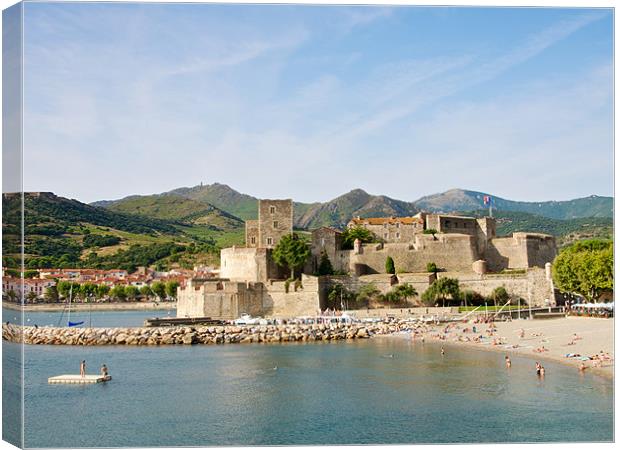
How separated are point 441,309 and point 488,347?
7.42 meters

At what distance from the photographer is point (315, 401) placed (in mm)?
13336

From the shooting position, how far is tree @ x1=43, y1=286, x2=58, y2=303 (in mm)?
46975

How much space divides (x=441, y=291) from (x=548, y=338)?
8463mm

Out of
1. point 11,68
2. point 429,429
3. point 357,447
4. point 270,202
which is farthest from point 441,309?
point 11,68

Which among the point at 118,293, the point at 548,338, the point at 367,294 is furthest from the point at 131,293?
the point at 548,338

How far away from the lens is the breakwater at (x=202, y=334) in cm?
2284

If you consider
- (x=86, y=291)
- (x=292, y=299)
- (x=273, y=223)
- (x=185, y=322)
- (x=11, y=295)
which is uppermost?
(x=273, y=223)

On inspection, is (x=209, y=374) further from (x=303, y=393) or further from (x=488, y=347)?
(x=488, y=347)

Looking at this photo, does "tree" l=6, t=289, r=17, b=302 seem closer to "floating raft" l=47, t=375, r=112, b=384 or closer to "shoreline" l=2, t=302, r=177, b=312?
"floating raft" l=47, t=375, r=112, b=384

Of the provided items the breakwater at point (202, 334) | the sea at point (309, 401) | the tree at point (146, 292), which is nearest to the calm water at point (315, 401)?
the sea at point (309, 401)

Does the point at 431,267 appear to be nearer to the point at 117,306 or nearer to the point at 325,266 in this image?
the point at 325,266

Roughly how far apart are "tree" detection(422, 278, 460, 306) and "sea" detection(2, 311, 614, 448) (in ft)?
27.4

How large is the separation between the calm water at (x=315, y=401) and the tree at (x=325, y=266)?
410 inches

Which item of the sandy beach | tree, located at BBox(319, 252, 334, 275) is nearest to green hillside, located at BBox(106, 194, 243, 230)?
tree, located at BBox(319, 252, 334, 275)
